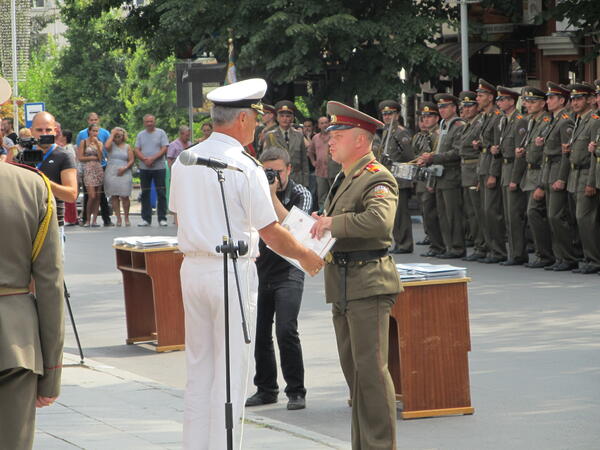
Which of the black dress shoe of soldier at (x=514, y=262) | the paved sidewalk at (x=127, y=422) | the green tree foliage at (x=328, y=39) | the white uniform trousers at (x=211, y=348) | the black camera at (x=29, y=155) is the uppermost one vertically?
the green tree foliage at (x=328, y=39)

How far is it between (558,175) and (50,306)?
39.2 feet

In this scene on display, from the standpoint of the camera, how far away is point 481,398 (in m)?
9.02

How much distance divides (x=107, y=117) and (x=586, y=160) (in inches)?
1835

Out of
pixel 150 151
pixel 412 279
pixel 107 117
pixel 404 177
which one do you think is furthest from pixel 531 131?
pixel 107 117

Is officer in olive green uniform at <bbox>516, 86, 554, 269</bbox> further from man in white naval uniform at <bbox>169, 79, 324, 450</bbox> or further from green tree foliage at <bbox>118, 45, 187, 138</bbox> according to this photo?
green tree foliage at <bbox>118, 45, 187, 138</bbox>

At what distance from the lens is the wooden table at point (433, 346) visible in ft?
27.3

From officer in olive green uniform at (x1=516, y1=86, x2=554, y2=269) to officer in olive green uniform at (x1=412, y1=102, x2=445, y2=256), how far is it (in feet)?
6.77

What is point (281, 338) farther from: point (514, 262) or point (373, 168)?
point (514, 262)

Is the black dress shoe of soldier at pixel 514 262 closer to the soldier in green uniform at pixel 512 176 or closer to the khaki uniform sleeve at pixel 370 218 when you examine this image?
the soldier in green uniform at pixel 512 176

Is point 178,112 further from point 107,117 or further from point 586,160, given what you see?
point 586,160

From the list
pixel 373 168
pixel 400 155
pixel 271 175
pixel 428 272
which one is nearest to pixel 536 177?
pixel 400 155

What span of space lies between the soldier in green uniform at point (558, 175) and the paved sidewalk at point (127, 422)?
7.84 m

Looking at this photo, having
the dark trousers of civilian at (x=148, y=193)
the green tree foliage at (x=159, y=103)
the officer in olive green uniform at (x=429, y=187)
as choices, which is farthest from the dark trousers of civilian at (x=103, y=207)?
the green tree foliage at (x=159, y=103)

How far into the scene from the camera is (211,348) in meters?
6.60
